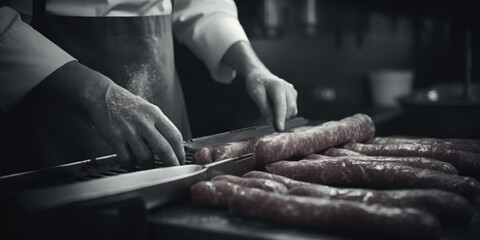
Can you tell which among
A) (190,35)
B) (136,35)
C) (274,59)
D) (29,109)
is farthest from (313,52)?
(29,109)

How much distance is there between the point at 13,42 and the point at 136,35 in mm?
678

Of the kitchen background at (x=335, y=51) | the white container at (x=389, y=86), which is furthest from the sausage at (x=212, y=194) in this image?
the white container at (x=389, y=86)

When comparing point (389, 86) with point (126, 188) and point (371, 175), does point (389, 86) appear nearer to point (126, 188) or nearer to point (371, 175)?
point (371, 175)

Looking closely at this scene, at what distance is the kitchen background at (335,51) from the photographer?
4.11 metres

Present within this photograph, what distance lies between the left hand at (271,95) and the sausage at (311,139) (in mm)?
332

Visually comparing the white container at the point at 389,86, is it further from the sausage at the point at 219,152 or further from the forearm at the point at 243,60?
the sausage at the point at 219,152

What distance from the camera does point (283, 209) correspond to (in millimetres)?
1361

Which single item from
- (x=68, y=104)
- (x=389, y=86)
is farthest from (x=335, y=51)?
(x=68, y=104)

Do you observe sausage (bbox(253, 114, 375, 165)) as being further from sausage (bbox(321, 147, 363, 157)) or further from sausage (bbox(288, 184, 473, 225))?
sausage (bbox(288, 184, 473, 225))

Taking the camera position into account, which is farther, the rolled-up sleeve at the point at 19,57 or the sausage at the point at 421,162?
the rolled-up sleeve at the point at 19,57

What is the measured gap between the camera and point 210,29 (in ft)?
9.96

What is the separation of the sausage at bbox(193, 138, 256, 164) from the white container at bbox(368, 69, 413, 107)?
3.97m

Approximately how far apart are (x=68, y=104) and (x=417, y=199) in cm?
165

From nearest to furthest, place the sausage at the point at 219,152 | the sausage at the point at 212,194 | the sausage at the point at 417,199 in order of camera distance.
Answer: the sausage at the point at 417,199, the sausage at the point at 212,194, the sausage at the point at 219,152
